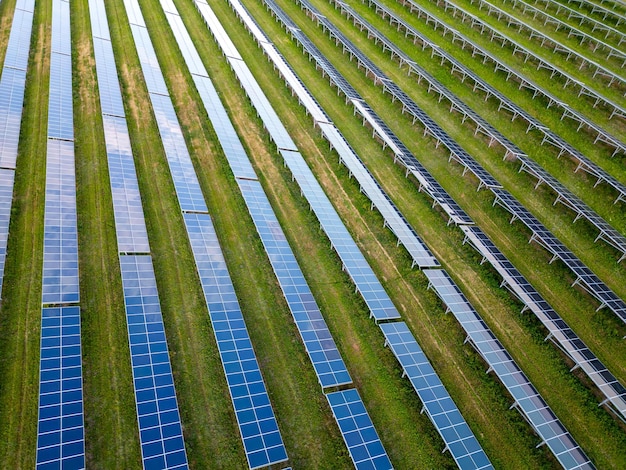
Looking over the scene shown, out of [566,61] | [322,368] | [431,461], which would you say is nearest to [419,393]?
[431,461]

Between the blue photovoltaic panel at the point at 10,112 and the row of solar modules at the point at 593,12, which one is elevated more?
the row of solar modules at the point at 593,12

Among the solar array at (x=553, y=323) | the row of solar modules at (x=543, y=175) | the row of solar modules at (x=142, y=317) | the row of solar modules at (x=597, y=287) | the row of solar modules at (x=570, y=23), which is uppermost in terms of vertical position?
the row of solar modules at (x=570, y=23)

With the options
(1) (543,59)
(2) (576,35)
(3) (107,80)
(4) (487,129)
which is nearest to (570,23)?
(2) (576,35)

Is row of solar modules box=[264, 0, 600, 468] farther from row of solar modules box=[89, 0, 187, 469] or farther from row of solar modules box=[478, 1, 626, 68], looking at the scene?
row of solar modules box=[478, 1, 626, 68]

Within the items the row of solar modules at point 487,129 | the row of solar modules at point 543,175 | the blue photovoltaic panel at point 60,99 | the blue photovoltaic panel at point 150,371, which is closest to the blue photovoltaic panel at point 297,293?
the blue photovoltaic panel at point 150,371

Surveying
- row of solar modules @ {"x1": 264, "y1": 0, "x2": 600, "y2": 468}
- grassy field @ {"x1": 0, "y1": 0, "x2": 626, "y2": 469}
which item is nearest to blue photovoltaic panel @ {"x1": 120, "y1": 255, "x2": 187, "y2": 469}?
grassy field @ {"x1": 0, "y1": 0, "x2": 626, "y2": 469}

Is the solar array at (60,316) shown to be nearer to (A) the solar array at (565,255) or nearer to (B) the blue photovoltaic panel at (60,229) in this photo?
(B) the blue photovoltaic panel at (60,229)

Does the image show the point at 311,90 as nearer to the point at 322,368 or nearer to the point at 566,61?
the point at 566,61
